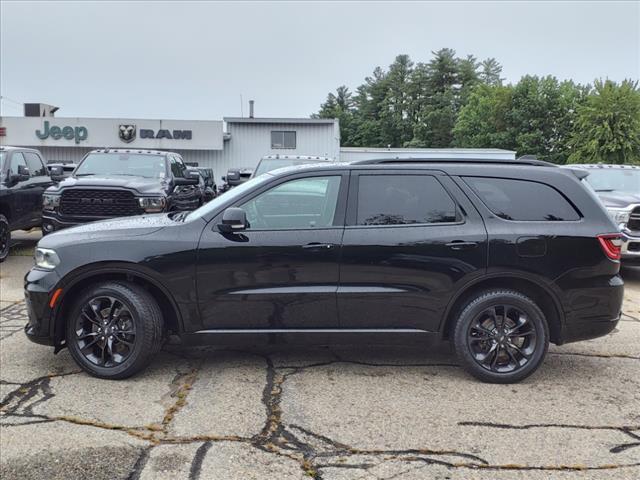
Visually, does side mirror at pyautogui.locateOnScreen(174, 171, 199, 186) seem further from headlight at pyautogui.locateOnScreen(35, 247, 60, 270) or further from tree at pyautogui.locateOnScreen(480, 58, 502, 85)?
tree at pyautogui.locateOnScreen(480, 58, 502, 85)

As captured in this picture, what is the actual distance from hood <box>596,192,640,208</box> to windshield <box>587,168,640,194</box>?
0.68m

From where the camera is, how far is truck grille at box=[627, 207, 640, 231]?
9258 mm

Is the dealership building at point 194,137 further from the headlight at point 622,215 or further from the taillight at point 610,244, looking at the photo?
the taillight at point 610,244

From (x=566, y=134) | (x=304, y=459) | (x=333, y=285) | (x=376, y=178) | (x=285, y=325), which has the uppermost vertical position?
(x=566, y=134)

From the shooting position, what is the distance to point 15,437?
3600mm

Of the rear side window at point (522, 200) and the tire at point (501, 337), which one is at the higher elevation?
the rear side window at point (522, 200)

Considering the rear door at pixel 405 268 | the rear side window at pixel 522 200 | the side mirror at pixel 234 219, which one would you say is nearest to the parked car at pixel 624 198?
the rear side window at pixel 522 200

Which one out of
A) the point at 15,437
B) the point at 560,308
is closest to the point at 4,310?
the point at 15,437

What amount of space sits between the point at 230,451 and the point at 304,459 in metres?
0.45

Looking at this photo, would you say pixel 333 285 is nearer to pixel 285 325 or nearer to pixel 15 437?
pixel 285 325

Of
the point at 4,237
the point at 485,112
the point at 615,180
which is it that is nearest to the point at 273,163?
the point at 4,237

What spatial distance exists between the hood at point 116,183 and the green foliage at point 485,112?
3153 centimetres

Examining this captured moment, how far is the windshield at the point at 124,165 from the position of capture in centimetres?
1044

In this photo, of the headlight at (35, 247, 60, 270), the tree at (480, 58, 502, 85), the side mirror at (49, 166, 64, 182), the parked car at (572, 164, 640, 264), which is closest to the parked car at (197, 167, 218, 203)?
the side mirror at (49, 166, 64, 182)
